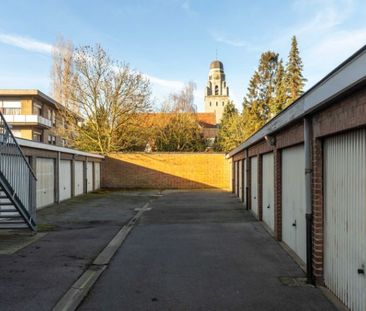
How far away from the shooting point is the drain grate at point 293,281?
6.34 metres

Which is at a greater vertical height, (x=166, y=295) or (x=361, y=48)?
(x=361, y=48)

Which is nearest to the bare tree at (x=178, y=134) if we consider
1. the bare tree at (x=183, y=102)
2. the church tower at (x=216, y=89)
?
the bare tree at (x=183, y=102)

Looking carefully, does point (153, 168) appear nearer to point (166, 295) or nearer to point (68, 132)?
point (68, 132)

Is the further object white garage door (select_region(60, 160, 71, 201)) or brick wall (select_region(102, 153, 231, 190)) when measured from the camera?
brick wall (select_region(102, 153, 231, 190))

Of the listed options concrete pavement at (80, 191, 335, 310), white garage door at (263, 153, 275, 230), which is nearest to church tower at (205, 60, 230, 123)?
white garage door at (263, 153, 275, 230)

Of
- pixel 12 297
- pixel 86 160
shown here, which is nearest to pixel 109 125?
pixel 86 160

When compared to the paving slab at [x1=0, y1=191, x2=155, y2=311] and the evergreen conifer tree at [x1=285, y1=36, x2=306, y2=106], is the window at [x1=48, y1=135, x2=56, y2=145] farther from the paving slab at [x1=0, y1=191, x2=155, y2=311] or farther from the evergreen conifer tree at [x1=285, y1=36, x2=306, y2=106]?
the paving slab at [x1=0, y1=191, x2=155, y2=311]

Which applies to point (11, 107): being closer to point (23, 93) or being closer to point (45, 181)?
point (23, 93)

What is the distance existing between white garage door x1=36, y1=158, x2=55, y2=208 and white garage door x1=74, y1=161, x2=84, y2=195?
16.7 feet

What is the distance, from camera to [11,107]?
4225 cm

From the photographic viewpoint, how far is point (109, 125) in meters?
35.2

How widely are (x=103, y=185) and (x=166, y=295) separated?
28.7 m

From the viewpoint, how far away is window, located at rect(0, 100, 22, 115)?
42.0 m

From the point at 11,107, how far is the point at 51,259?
3766 cm
